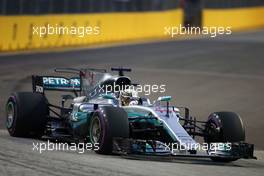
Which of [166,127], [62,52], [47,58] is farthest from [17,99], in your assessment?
[62,52]

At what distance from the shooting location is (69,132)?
12445mm

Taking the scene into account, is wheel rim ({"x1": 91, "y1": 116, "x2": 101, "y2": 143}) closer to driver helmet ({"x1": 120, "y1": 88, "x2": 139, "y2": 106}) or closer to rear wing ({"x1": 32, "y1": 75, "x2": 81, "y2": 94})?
driver helmet ({"x1": 120, "y1": 88, "x2": 139, "y2": 106})

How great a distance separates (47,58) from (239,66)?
651cm

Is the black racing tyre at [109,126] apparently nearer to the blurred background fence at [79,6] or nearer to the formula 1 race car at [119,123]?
the formula 1 race car at [119,123]

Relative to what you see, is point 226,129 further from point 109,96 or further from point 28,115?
point 28,115

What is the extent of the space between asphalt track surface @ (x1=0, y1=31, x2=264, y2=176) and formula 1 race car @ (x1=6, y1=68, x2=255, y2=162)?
22 centimetres

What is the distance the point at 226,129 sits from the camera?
11.4 m

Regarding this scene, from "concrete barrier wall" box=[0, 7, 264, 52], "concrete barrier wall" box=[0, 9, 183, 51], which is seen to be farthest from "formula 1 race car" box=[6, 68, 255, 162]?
"concrete barrier wall" box=[0, 7, 264, 52]

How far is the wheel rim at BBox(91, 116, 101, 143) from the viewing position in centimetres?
1097

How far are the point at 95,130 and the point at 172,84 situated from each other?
428 inches

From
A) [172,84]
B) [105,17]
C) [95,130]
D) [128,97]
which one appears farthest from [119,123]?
[105,17]

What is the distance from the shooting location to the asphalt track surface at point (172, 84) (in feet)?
31.8

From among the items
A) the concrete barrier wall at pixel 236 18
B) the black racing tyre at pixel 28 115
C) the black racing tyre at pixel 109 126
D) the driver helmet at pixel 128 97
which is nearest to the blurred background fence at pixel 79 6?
the concrete barrier wall at pixel 236 18

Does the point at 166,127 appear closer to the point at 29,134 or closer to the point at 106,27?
the point at 29,134
